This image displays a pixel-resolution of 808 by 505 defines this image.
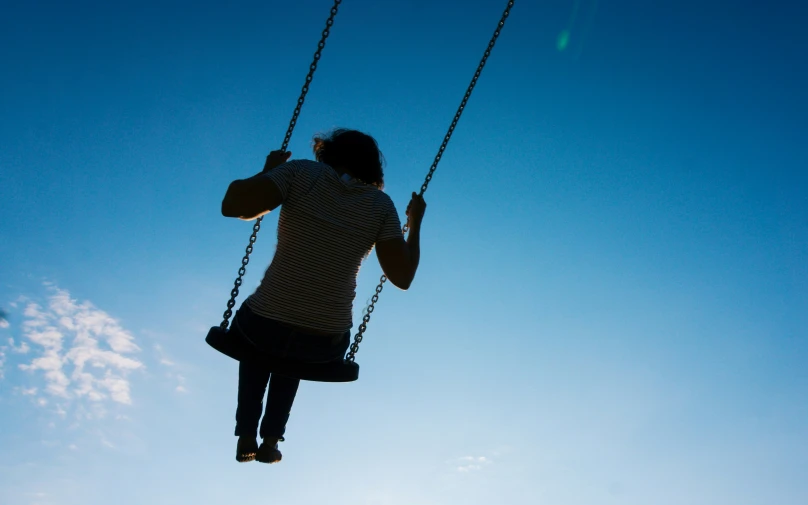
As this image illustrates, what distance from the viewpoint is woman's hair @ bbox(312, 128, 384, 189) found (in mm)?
2797

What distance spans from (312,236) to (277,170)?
302 mm

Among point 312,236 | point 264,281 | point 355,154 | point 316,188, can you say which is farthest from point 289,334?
point 355,154

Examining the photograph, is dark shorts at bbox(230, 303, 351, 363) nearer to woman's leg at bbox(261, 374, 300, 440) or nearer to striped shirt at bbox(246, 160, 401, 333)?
striped shirt at bbox(246, 160, 401, 333)

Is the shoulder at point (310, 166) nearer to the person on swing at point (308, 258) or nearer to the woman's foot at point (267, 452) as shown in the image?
the person on swing at point (308, 258)

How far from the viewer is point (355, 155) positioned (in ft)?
9.23

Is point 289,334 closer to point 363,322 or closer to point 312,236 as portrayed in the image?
point 312,236

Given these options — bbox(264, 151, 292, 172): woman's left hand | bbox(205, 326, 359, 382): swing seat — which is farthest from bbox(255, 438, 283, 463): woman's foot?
bbox(264, 151, 292, 172): woman's left hand

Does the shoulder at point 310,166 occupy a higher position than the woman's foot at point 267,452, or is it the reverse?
the shoulder at point 310,166

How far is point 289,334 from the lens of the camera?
8.54 ft

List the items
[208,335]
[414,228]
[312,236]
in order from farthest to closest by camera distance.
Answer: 1. [414,228]
2. [208,335]
3. [312,236]

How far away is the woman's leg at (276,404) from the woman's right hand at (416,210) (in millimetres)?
964

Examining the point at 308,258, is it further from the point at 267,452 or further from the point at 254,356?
the point at 267,452

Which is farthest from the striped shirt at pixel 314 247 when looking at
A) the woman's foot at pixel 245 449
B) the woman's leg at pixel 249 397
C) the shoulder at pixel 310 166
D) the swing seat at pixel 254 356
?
the woman's foot at pixel 245 449

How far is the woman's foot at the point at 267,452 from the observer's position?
2.83 metres
